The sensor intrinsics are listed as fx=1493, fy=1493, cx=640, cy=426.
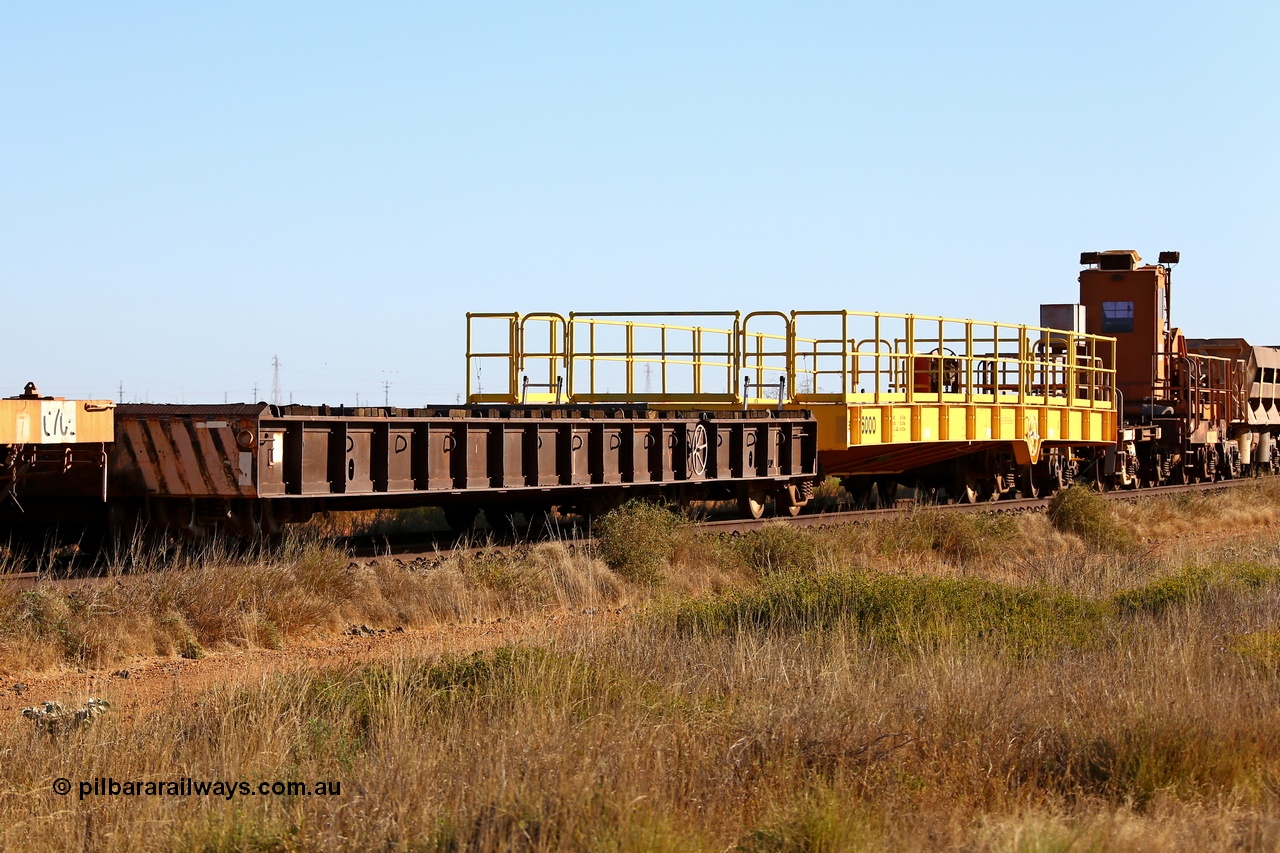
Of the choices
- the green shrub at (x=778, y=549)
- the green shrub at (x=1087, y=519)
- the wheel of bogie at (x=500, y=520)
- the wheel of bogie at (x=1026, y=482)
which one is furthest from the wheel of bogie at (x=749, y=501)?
the wheel of bogie at (x=1026, y=482)

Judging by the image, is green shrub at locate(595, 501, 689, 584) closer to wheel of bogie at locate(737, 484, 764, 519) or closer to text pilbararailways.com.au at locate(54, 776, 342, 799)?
wheel of bogie at locate(737, 484, 764, 519)

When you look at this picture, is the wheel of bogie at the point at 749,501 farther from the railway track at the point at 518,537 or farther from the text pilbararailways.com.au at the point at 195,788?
the text pilbararailways.com.au at the point at 195,788

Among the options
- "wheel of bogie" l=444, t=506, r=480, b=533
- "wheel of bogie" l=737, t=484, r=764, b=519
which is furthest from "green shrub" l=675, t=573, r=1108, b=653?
"wheel of bogie" l=737, t=484, r=764, b=519

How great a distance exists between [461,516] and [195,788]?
449 inches

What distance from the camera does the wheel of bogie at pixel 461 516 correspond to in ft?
58.0

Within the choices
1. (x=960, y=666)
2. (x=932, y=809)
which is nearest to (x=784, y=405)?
(x=960, y=666)

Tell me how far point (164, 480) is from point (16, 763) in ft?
21.4

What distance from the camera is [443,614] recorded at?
12.3 m

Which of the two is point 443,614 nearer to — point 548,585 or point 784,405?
point 548,585

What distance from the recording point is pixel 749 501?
19.4 metres

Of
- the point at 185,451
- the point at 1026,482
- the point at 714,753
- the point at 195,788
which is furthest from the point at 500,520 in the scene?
the point at 195,788

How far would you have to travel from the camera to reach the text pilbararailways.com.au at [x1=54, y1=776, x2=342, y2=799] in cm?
632

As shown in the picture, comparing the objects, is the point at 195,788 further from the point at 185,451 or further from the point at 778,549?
the point at 778,549

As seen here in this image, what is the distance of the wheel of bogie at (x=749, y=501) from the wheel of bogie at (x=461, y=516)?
3.63 meters
